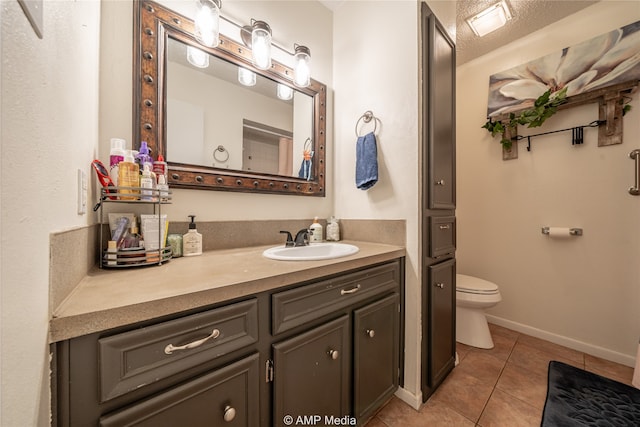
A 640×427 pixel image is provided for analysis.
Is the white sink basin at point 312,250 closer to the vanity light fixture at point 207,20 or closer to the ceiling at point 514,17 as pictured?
the vanity light fixture at point 207,20

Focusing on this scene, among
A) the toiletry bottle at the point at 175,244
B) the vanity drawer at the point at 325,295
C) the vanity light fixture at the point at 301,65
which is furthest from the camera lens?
the vanity light fixture at the point at 301,65

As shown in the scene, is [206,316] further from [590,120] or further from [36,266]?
[590,120]

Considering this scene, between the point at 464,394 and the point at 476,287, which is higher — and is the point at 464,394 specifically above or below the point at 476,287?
below

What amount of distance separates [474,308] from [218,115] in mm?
2140

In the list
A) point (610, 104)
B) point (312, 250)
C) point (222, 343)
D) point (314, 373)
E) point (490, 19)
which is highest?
point (490, 19)

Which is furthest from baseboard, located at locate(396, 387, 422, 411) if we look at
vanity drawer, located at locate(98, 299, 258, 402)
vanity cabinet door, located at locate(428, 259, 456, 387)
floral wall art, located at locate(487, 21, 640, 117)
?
floral wall art, located at locate(487, 21, 640, 117)

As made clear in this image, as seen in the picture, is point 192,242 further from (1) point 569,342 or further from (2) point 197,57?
(1) point 569,342

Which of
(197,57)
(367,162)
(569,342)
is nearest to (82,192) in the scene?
(197,57)

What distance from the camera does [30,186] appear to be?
37 centimetres

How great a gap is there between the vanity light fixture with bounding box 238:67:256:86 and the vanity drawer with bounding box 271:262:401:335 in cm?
116

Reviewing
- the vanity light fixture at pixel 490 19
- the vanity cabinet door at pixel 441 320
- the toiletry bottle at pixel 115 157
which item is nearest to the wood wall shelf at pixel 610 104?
the vanity light fixture at pixel 490 19

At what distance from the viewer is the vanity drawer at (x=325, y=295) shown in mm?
746

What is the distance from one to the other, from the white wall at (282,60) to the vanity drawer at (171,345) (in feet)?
2.18

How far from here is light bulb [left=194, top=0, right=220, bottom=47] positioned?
1076mm
